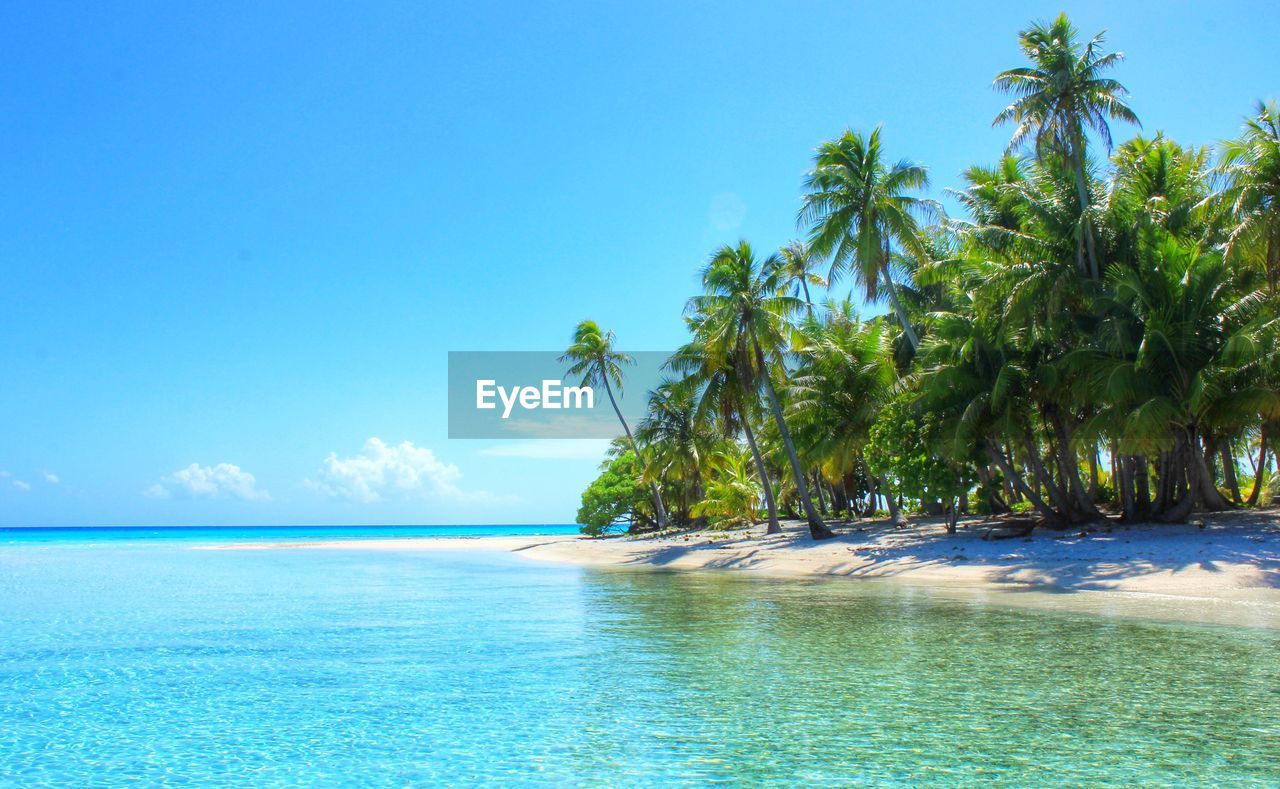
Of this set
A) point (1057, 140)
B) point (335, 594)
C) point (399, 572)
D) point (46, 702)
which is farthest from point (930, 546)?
point (46, 702)

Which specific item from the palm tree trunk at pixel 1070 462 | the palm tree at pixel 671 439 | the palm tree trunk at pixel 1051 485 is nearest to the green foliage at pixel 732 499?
the palm tree at pixel 671 439

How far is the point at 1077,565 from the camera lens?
18156 millimetres

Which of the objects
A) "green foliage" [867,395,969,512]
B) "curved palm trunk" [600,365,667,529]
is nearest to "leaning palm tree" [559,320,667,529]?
"curved palm trunk" [600,365,667,529]

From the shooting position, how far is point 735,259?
99.7 ft

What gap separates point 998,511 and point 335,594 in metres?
23.7

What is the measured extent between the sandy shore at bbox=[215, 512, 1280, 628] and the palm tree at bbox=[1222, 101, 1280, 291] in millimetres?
6715

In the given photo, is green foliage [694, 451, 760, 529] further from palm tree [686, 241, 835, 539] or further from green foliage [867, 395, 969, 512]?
green foliage [867, 395, 969, 512]

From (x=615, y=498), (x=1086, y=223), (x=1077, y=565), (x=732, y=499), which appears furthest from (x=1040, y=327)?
(x=615, y=498)

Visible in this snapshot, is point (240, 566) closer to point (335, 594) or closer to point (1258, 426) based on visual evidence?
point (335, 594)

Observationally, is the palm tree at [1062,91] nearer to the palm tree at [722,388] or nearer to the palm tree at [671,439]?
the palm tree at [722,388]

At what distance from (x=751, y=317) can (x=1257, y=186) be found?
585 inches

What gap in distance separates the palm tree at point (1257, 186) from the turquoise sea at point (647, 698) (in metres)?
A: 12.0

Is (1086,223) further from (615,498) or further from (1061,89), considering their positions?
(615,498)

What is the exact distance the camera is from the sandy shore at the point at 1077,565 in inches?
567
